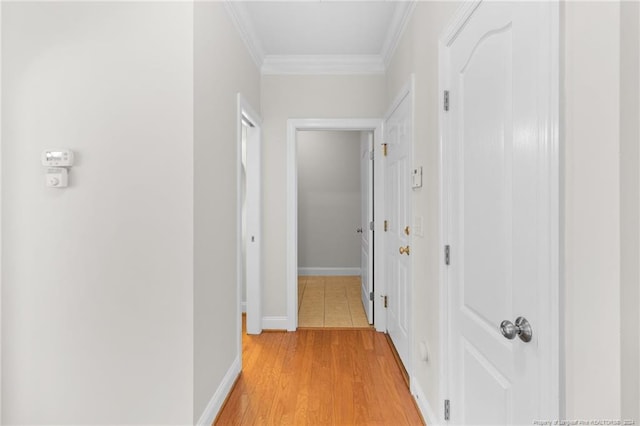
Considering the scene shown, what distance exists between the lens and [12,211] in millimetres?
1606

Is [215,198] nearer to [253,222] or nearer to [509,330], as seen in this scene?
[253,222]

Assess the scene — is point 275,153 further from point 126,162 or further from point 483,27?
point 483,27

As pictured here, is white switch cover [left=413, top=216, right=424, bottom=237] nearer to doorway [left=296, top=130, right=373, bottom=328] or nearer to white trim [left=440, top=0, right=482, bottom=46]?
white trim [left=440, top=0, right=482, bottom=46]

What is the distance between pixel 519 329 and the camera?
3.12ft

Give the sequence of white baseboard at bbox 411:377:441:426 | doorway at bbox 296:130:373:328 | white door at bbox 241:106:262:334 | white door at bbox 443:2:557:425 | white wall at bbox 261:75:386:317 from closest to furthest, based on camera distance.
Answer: white door at bbox 443:2:557:425
white baseboard at bbox 411:377:441:426
white door at bbox 241:106:262:334
white wall at bbox 261:75:386:317
doorway at bbox 296:130:373:328

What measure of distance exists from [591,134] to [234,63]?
211 cm

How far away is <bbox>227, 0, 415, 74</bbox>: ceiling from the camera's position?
7.39 ft

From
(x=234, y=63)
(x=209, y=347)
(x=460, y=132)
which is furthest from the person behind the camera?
(x=234, y=63)

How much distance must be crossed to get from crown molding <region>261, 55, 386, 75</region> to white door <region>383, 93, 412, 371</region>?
0.57 metres

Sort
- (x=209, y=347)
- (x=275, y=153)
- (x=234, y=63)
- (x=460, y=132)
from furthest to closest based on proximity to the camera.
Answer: (x=275, y=153) → (x=234, y=63) → (x=209, y=347) → (x=460, y=132)

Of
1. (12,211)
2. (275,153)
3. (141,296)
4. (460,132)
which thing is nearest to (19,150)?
(12,211)

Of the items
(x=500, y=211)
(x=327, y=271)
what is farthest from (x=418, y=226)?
(x=327, y=271)

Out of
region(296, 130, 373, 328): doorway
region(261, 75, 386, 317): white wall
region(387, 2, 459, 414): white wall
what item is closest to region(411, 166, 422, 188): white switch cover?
region(387, 2, 459, 414): white wall

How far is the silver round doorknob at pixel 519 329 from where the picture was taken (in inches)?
36.4
